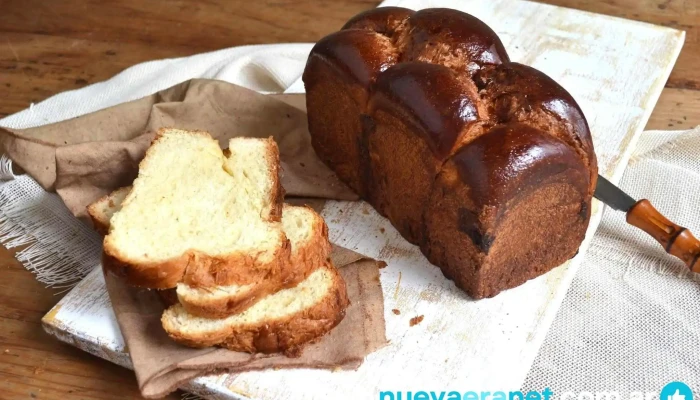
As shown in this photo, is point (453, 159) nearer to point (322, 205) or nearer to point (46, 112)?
point (322, 205)

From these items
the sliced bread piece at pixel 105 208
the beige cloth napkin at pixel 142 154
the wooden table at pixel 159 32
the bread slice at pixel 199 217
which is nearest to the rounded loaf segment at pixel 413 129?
the beige cloth napkin at pixel 142 154

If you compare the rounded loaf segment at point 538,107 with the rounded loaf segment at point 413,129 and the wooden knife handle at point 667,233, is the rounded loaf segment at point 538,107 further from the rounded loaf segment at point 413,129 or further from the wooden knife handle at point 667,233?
the wooden knife handle at point 667,233

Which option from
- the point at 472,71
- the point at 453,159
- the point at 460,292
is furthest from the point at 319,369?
the point at 472,71

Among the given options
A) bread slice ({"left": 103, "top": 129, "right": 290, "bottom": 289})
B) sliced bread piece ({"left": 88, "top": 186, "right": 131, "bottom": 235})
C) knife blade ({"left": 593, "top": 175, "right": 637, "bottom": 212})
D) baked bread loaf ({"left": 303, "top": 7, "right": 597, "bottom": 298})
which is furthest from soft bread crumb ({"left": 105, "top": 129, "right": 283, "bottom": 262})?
knife blade ({"left": 593, "top": 175, "right": 637, "bottom": 212})

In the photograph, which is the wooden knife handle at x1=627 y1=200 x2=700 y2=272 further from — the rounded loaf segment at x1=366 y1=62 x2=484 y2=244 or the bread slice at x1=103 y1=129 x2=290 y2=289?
the bread slice at x1=103 y1=129 x2=290 y2=289

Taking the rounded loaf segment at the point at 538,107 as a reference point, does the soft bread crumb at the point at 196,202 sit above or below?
below

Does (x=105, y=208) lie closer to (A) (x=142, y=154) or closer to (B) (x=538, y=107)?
(A) (x=142, y=154)
